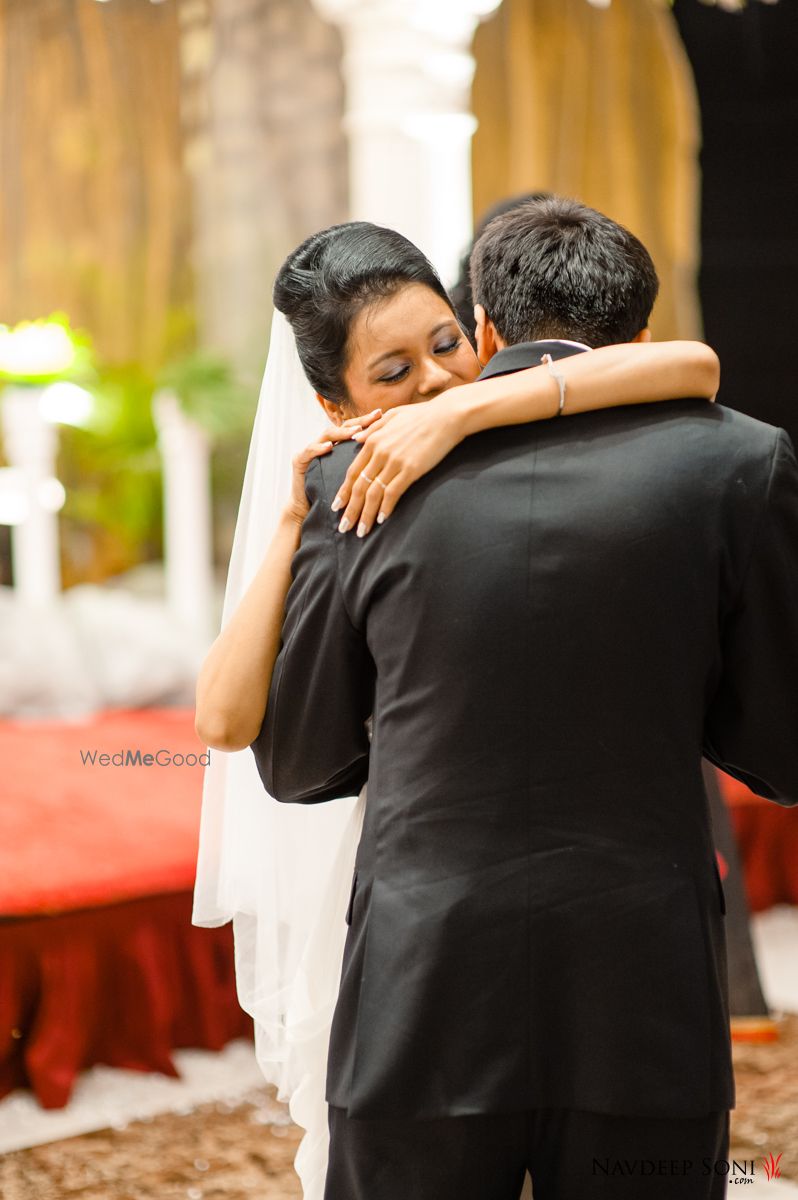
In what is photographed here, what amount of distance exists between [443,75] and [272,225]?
231 centimetres

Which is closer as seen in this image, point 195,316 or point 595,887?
point 595,887

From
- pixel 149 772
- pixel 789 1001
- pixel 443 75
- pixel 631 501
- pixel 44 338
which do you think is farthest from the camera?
pixel 44 338

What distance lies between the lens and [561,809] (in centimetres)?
123

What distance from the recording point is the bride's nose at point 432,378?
5.04 ft

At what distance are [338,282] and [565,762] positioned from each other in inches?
25.6

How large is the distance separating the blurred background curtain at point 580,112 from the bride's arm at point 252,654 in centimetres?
609

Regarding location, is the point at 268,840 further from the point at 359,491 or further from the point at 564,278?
the point at 564,278

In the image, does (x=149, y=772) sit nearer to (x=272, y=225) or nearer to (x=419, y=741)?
(x=419, y=741)

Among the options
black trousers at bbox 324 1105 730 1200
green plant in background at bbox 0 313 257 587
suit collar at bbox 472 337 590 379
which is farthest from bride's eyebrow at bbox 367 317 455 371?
green plant in background at bbox 0 313 257 587

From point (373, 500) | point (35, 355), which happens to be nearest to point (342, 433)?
point (373, 500)

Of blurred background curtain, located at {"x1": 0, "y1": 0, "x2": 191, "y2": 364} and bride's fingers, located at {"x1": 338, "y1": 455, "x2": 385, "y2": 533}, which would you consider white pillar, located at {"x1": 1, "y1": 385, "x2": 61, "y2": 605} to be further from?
bride's fingers, located at {"x1": 338, "y1": 455, "x2": 385, "y2": 533}

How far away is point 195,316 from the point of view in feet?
25.3

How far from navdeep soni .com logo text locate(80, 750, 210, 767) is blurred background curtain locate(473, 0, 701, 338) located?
3880 millimetres

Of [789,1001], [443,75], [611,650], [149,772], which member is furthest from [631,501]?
[443,75]
